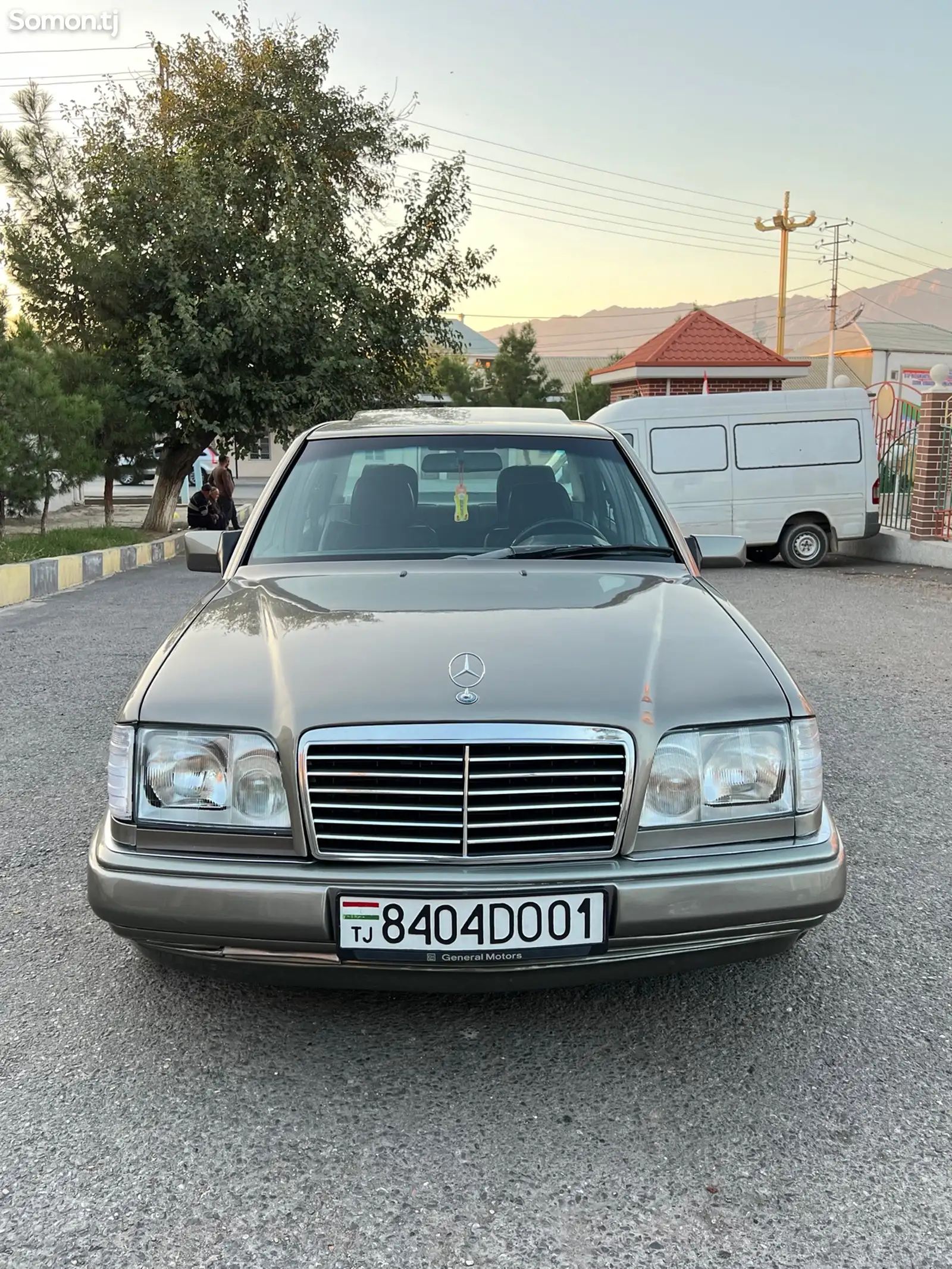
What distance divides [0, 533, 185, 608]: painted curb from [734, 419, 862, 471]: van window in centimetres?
862

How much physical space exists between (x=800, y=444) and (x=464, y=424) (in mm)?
12030

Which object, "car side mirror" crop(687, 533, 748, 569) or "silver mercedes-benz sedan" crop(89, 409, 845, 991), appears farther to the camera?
"car side mirror" crop(687, 533, 748, 569)

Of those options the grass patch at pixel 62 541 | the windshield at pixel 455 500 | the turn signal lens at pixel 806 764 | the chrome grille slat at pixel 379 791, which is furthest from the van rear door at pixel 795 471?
the chrome grille slat at pixel 379 791

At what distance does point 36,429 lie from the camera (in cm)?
1408

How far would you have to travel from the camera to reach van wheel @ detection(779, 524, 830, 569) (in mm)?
15328

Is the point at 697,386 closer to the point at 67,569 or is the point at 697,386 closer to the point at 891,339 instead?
the point at 67,569

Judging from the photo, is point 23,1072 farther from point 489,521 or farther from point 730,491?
point 730,491

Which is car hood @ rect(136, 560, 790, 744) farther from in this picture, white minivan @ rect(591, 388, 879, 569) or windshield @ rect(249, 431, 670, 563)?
white minivan @ rect(591, 388, 879, 569)

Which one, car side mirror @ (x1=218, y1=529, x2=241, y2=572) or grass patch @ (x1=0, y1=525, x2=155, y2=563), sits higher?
car side mirror @ (x1=218, y1=529, x2=241, y2=572)

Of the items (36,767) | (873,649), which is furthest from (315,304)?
(36,767)

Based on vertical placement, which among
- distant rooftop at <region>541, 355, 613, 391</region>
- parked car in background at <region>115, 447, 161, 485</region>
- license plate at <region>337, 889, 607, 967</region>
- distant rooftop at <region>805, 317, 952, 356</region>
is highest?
distant rooftop at <region>541, 355, 613, 391</region>

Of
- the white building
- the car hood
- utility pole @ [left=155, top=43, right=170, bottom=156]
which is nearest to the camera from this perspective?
the car hood

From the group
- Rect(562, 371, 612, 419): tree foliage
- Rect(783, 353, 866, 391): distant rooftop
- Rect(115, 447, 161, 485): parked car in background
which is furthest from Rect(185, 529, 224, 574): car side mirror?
Rect(783, 353, 866, 391): distant rooftop

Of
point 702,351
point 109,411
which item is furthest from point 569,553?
point 702,351
